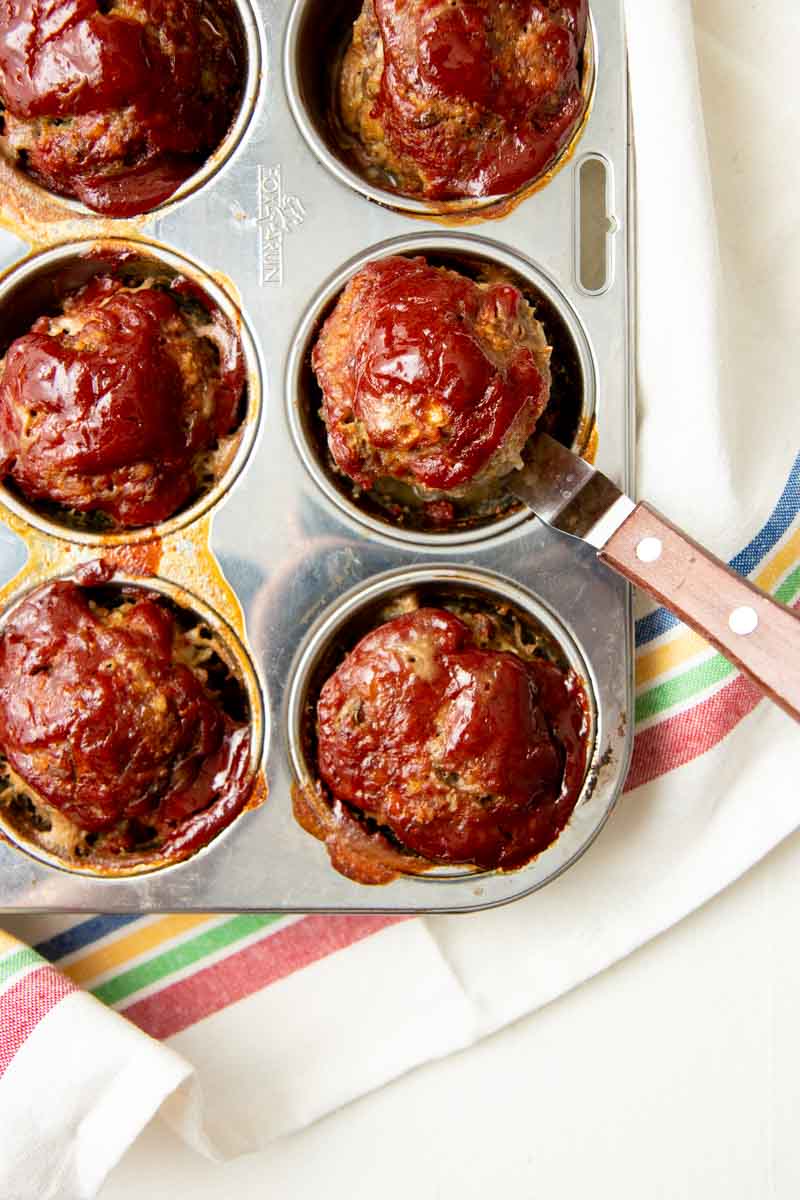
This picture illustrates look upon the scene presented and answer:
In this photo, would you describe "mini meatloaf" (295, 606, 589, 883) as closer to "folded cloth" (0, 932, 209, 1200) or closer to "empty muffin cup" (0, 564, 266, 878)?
"empty muffin cup" (0, 564, 266, 878)

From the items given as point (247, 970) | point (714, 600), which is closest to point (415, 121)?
point (714, 600)

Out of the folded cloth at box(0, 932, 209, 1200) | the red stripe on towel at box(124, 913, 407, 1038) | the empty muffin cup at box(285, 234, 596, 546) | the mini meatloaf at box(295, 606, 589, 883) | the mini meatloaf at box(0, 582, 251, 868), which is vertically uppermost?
the empty muffin cup at box(285, 234, 596, 546)

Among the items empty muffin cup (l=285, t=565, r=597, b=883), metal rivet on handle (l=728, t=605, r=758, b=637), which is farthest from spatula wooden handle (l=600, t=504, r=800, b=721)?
empty muffin cup (l=285, t=565, r=597, b=883)

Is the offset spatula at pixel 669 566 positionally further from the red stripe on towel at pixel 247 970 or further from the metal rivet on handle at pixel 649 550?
the red stripe on towel at pixel 247 970

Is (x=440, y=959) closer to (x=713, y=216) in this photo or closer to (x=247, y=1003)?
(x=247, y=1003)

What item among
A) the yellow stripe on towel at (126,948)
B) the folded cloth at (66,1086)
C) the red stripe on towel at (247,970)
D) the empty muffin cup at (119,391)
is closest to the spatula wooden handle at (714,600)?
the empty muffin cup at (119,391)

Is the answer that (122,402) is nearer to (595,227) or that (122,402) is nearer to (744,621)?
(595,227)
